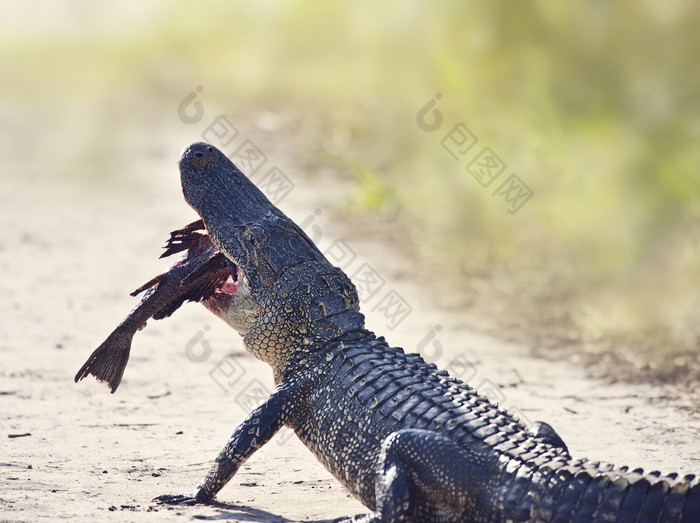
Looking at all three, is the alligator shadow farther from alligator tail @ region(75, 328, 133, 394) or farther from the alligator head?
alligator tail @ region(75, 328, 133, 394)

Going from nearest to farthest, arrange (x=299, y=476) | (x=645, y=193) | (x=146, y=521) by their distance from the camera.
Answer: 1. (x=146, y=521)
2. (x=299, y=476)
3. (x=645, y=193)

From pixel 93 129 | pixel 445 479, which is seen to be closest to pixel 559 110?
pixel 445 479

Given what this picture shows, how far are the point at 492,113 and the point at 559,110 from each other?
47.6 inches

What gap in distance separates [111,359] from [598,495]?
275 centimetres

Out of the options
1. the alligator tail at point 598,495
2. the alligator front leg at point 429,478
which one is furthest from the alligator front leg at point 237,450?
the alligator tail at point 598,495

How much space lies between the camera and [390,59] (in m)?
12.4

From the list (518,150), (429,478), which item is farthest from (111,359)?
(518,150)

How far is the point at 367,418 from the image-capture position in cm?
384

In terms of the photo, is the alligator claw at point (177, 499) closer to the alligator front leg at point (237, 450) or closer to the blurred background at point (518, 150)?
the alligator front leg at point (237, 450)

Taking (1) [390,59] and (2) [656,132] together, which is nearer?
(2) [656,132]

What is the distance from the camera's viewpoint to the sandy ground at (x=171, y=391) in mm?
4223

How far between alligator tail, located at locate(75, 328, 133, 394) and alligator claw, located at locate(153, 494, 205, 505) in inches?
33.3

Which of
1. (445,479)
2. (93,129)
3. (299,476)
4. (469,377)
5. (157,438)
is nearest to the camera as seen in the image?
(445,479)

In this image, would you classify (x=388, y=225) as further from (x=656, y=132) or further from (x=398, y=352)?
(x=398, y=352)
